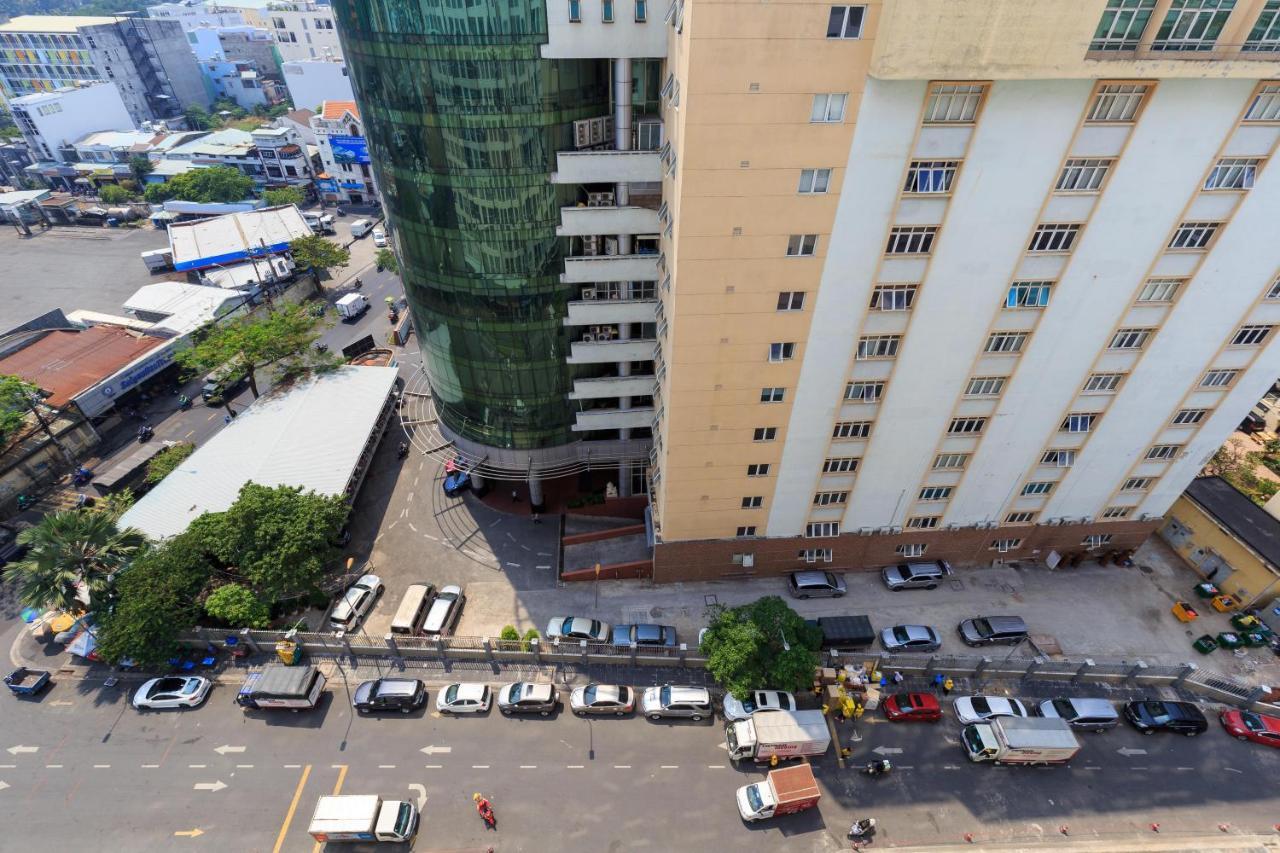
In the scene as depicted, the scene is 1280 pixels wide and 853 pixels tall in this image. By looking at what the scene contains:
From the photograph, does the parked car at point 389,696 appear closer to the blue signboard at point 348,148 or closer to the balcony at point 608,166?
the balcony at point 608,166

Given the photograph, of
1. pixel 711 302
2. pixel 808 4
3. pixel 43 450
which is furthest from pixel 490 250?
pixel 43 450

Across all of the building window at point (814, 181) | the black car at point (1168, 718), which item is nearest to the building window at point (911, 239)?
the building window at point (814, 181)

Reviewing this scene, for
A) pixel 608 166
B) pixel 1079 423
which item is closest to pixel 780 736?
pixel 1079 423

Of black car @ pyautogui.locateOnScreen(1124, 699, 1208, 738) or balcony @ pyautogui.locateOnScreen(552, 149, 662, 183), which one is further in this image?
black car @ pyautogui.locateOnScreen(1124, 699, 1208, 738)

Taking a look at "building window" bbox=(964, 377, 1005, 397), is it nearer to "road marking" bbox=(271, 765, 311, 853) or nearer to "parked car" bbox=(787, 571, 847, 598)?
"parked car" bbox=(787, 571, 847, 598)

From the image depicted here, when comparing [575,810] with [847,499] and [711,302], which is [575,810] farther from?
[711,302]

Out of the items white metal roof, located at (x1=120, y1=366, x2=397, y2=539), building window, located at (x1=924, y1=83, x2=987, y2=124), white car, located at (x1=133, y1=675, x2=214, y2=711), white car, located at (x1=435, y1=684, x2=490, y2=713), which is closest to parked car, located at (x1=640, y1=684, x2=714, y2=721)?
white car, located at (x1=435, y1=684, x2=490, y2=713)
